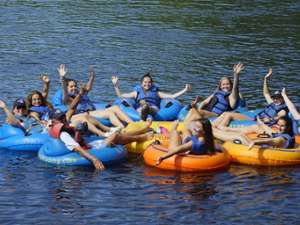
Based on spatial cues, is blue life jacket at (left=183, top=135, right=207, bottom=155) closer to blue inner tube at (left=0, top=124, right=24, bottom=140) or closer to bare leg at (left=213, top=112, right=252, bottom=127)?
bare leg at (left=213, top=112, right=252, bottom=127)

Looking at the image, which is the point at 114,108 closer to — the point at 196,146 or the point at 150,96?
the point at 150,96

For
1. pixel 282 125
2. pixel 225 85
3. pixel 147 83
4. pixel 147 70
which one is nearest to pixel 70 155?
pixel 147 83

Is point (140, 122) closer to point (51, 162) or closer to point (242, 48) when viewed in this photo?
point (51, 162)

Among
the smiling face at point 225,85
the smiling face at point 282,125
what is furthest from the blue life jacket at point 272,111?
the smiling face at point 282,125

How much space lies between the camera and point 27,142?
14.2 metres

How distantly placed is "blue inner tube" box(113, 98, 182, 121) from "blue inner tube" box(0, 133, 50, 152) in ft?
7.67

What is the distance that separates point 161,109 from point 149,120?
1.59 m

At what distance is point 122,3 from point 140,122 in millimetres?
23033

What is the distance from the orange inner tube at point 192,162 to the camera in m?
12.9

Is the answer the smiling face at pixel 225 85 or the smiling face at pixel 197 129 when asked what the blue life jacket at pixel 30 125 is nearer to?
the smiling face at pixel 197 129

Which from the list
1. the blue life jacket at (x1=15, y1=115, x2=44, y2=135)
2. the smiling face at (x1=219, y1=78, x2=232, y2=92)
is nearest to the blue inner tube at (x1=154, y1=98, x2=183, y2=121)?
→ the smiling face at (x1=219, y1=78, x2=232, y2=92)

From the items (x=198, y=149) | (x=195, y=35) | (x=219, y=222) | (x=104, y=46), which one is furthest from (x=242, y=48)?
(x=219, y=222)

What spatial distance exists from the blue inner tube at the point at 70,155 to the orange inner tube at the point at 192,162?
73 centimetres

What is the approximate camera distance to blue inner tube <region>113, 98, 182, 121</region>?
1586 cm
